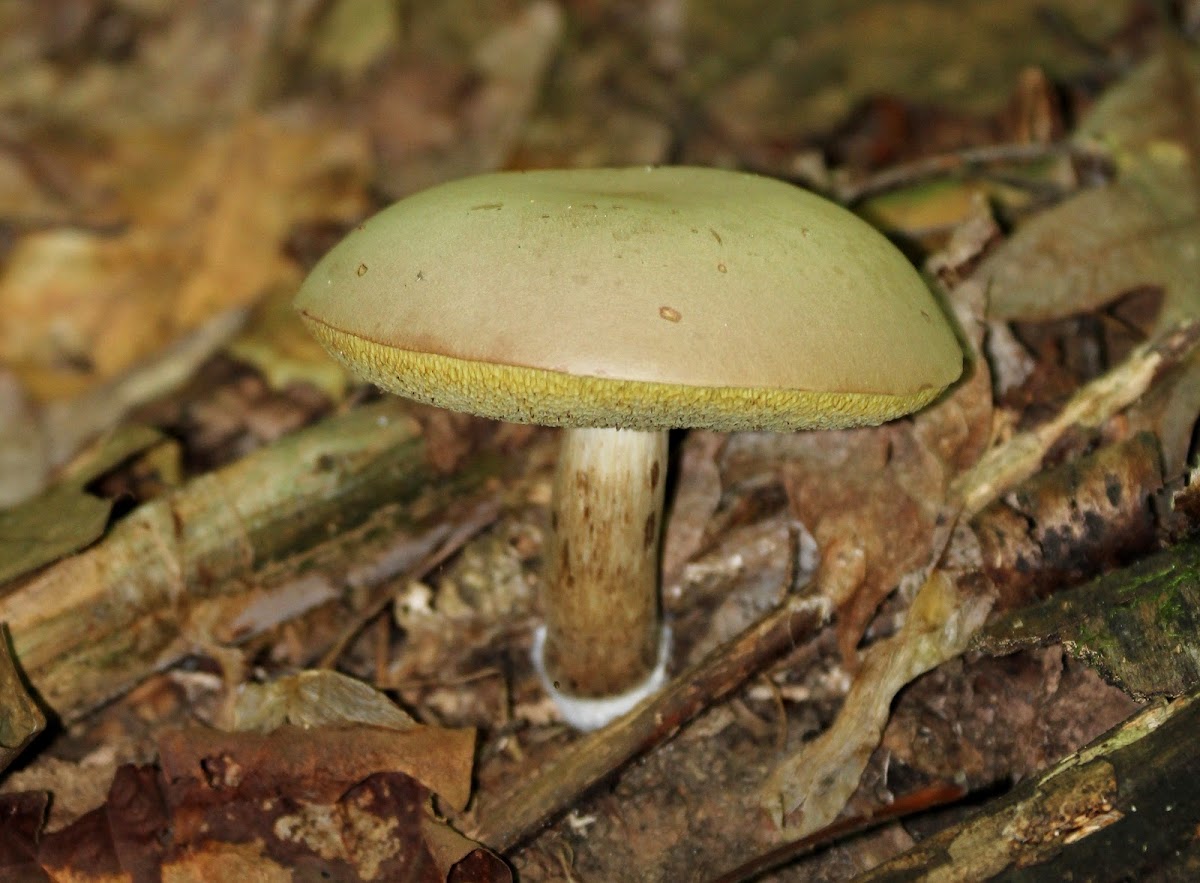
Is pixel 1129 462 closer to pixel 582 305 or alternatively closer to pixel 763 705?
pixel 763 705

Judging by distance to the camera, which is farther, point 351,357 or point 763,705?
point 763,705

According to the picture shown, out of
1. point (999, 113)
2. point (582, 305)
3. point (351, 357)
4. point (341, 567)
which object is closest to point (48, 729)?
point (341, 567)

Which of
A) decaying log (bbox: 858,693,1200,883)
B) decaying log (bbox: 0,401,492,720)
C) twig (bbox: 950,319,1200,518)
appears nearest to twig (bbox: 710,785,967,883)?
decaying log (bbox: 858,693,1200,883)

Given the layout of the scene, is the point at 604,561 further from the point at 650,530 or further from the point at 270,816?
the point at 270,816

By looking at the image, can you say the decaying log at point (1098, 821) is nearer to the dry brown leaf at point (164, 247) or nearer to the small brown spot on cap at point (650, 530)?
the small brown spot on cap at point (650, 530)

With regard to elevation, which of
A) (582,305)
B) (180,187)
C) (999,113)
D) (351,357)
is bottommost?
(180,187)

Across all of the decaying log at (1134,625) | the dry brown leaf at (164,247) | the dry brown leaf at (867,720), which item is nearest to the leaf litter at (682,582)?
the dry brown leaf at (867,720)

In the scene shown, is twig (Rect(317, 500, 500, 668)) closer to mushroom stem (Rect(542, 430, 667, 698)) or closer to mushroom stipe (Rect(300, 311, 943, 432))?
mushroom stem (Rect(542, 430, 667, 698))
